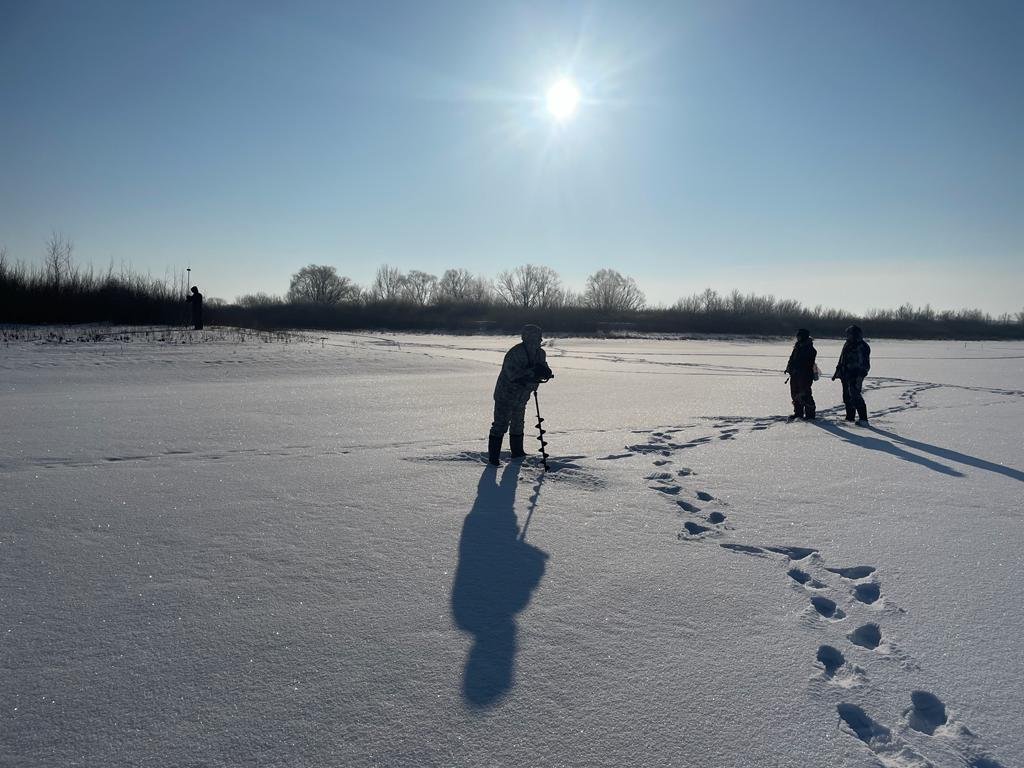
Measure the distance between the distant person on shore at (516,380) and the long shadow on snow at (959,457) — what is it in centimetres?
516

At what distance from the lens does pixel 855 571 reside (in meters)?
3.84

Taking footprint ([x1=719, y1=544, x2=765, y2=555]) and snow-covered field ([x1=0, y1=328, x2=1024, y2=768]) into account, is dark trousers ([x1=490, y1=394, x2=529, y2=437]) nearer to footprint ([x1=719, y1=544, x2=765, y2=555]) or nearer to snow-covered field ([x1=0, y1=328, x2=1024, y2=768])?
snow-covered field ([x1=0, y1=328, x2=1024, y2=768])

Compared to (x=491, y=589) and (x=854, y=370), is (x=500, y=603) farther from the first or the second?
(x=854, y=370)

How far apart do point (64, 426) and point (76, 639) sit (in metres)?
6.46

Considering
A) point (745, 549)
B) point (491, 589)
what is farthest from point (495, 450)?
point (491, 589)

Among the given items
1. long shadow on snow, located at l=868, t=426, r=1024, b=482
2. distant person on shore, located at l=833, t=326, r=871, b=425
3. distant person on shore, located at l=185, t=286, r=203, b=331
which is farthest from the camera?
distant person on shore, located at l=185, t=286, r=203, b=331

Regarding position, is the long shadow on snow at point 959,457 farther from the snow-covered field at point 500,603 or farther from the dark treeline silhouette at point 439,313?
the dark treeline silhouette at point 439,313

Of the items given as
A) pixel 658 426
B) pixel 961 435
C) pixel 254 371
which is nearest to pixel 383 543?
pixel 658 426

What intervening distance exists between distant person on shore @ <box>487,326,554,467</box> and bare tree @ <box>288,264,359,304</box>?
281 feet

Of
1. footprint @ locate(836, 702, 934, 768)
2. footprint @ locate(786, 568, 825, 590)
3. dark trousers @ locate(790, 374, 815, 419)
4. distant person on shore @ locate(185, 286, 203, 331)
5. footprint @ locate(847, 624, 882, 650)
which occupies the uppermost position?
distant person on shore @ locate(185, 286, 203, 331)

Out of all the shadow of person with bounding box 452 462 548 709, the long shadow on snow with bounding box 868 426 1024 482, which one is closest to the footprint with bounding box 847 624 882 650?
the shadow of person with bounding box 452 462 548 709

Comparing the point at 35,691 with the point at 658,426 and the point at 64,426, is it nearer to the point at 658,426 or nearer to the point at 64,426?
the point at 64,426

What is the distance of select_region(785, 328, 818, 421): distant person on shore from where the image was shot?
1027cm

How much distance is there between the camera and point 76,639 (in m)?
2.80
